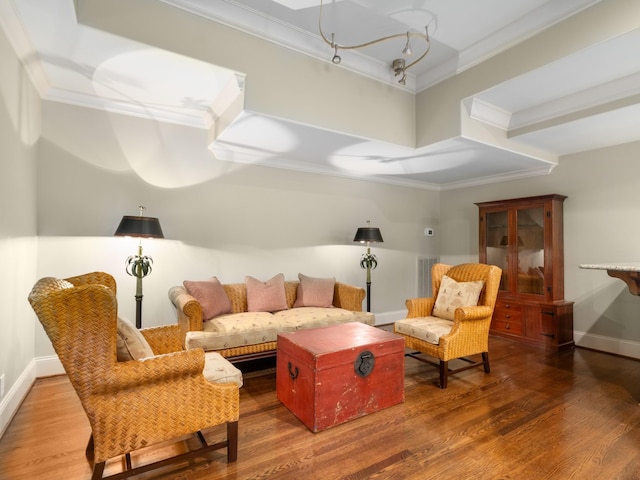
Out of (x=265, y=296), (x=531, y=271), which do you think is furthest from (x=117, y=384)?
(x=531, y=271)

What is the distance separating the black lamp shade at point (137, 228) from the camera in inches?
109

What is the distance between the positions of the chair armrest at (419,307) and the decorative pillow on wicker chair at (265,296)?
1.31 m

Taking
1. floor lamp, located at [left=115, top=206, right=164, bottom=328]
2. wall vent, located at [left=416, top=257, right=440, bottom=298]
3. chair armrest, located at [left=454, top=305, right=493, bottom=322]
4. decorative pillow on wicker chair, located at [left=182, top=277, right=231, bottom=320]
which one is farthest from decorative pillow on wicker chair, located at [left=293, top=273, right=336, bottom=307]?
wall vent, located at [left=416, top=257, right=440, bottom=298]

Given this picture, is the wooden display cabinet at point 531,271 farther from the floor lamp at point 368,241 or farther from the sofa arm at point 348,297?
the sofa arm at point 348,297

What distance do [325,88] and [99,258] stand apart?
8.65ft

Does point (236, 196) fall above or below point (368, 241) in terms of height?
above

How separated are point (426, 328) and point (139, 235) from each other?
8.57ft

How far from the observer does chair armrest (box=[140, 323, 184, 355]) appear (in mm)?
2172

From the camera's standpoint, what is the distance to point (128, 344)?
1.60 m

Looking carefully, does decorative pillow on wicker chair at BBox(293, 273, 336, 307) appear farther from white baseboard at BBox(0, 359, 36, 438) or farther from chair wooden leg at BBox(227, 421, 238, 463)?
white baseboard at BBox(0, 359, 36, 438)

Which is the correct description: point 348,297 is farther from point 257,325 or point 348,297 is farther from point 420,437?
point 420,437

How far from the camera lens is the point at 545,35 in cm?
256

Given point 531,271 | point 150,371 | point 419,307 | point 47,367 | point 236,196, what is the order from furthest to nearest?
point 531,271 < point 236,196 < point 419,307 < point 47,367 < point 150,371

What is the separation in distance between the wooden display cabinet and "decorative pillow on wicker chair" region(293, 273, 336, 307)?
2335 millimetres
